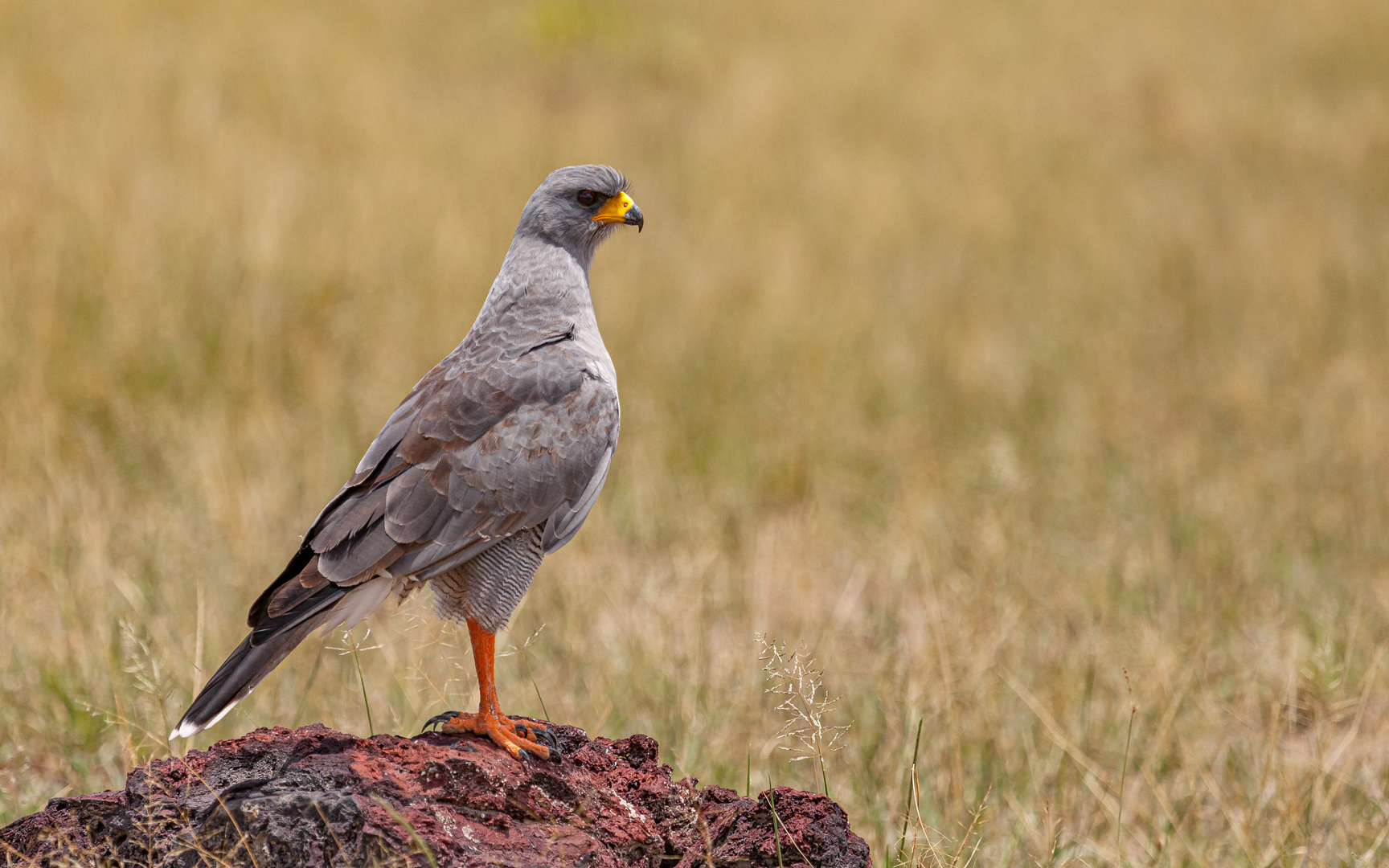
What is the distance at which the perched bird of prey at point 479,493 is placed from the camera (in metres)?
2.75

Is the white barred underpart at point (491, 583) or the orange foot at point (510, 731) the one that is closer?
the orange foot at point (510, 731)

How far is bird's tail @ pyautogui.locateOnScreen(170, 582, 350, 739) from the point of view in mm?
2520

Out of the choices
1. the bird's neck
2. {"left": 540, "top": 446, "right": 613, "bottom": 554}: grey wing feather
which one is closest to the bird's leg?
{"left": 540, "top": 446, "right": 613, "bottom": 554}: grey wing feather

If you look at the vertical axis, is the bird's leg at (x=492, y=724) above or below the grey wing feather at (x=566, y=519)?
below

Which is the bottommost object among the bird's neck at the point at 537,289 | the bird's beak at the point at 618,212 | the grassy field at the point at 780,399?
the grassy field at the point at 780,399

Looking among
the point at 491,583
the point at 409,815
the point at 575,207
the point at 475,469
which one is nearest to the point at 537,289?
the point at 575,207

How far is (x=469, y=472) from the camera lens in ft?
9.59

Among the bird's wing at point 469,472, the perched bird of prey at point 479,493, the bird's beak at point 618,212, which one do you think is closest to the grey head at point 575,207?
the bird's beak at point 618,212

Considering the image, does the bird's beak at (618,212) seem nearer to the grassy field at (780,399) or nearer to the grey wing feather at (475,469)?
the grey wing feather at (475,469)

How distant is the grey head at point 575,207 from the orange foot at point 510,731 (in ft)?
4.33

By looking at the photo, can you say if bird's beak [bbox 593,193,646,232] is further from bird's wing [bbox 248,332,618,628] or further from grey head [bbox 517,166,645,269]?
bird's wing [bbox 248,332,618,628]

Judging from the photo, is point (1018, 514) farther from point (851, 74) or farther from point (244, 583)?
point (851, 74)

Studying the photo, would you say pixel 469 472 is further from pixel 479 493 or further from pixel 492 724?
pixel 492 724

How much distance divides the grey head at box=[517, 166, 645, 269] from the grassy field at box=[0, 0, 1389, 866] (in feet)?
3.69
